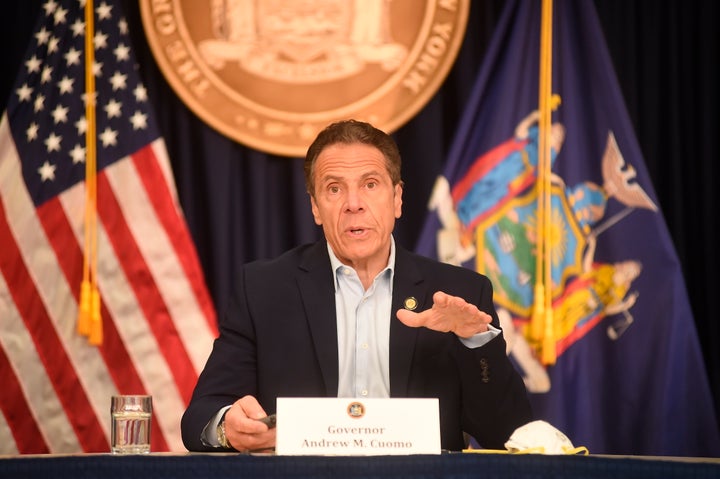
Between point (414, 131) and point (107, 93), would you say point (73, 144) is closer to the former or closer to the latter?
point (107, 93)

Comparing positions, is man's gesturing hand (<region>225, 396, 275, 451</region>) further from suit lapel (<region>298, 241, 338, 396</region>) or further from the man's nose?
the man's nose

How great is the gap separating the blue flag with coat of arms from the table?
222 cm

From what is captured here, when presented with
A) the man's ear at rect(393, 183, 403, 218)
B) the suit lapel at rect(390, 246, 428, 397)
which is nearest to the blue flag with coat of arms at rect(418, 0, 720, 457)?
the man's ear at rect(393, 183, 403, 218)

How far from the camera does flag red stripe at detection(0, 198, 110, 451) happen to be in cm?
395

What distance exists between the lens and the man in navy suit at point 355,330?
2.49 metres

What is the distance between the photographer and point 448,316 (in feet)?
7.25

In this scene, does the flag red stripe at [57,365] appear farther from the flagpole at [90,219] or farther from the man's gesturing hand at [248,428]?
the man's gesturing hand at [248,428]

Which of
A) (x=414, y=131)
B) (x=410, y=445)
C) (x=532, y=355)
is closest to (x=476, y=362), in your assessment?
(x=410, y=445)

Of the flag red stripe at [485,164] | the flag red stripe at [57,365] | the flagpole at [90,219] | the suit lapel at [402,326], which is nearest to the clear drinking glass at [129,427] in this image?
the suit lapel at [402,326]

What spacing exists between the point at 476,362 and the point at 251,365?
2.17ft

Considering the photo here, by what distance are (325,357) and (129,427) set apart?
62 centimetres

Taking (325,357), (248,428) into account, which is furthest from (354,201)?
(248,428)

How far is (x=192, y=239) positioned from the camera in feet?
13.4

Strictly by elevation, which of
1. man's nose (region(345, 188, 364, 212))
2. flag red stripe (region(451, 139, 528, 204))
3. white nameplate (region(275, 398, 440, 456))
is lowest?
white nameplate (region(275, 398, 440, 456))
